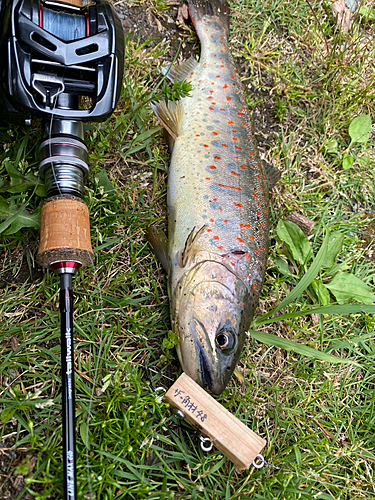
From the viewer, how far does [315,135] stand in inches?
146

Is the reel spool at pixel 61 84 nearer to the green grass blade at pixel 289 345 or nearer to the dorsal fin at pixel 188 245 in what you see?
the dorsal fin at pixel 188 245

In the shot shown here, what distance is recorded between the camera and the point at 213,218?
8.89 feet

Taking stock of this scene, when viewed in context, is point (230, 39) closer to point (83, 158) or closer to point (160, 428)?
point (83, 158)

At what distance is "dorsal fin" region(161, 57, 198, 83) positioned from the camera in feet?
10.6

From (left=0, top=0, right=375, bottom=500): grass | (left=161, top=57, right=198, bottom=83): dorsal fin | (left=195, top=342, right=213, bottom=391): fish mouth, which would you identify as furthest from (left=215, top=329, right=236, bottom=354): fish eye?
(left=161, top=57, right=198, bottom=83): dorsal fin

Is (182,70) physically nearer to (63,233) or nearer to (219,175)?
(219,175)

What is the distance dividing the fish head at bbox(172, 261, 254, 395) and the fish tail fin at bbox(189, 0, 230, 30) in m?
2.11

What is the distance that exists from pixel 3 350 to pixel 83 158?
1.22m

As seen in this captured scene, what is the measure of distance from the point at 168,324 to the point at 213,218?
768 millimetres

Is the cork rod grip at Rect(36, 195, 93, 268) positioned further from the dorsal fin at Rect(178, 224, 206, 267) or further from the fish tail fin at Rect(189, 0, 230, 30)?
the fish tail fin at Rect(189, 0, 230, 30)

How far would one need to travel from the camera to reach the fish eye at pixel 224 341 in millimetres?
2506

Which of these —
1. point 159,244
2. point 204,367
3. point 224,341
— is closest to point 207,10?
point 159,244

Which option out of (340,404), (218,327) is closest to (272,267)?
(218,327)

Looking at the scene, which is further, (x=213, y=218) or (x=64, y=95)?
(x=213, y=218)
